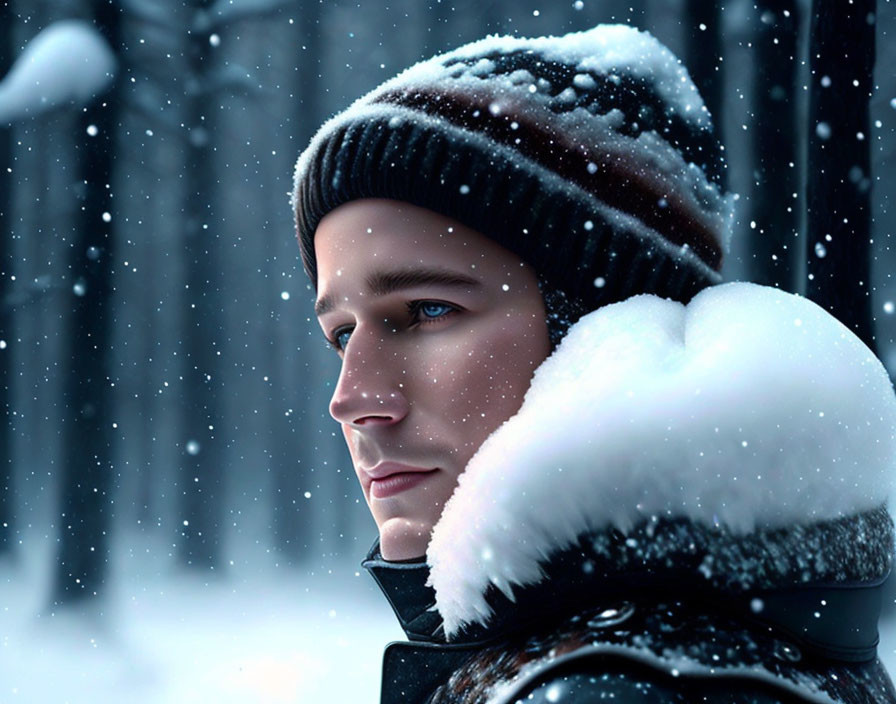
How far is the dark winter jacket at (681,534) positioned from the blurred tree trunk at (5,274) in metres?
5.81

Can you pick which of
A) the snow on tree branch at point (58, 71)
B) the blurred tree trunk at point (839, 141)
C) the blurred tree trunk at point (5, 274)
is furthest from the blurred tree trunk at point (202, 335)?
the blurred tree trunk at point (839, 141)

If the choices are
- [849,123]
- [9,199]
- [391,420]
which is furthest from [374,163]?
[9,199]

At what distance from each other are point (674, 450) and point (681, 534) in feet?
0.28

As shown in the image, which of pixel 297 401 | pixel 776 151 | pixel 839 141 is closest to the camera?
pixel 839 141

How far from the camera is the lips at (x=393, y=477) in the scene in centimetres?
131

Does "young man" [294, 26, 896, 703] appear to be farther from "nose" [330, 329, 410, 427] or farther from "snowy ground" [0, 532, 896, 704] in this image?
"snowy ground" [0, 532, 896, 704]

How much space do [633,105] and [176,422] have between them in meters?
6.51

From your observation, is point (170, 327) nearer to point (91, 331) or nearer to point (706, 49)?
point (91, 331)

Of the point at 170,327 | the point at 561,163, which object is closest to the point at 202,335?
the point at 170,327

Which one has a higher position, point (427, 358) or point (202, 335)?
point (427, 358)

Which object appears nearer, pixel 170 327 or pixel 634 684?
pixel 634 684

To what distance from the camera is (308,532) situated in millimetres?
7621

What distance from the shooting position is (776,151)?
3.01 metres

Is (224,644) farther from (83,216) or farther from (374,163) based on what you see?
(374,163)
